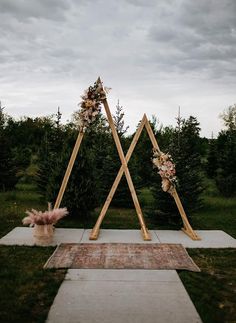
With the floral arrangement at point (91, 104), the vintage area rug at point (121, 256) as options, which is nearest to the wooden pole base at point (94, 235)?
the vintage area rug at point (121, 256)

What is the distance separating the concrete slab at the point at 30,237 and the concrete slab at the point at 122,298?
205 centimetres

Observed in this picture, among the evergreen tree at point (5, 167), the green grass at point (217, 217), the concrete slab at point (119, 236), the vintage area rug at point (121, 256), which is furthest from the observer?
the evergreen tree at point (5, 167)

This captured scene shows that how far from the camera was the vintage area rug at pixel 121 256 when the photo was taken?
6012 millimetres

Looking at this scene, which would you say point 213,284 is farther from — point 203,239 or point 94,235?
point 94,235

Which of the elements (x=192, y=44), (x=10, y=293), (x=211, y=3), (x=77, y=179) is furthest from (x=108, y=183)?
(x=10, y=293)

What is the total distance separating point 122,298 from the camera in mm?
4719

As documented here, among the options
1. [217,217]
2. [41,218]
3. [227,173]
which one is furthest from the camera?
[227,173]

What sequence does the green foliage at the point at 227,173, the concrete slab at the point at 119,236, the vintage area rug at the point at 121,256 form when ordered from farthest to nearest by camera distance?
the green foliage at the point at 227,173, the concrete slab at the point at 119,236, the vintage area rug at the point at 121,256

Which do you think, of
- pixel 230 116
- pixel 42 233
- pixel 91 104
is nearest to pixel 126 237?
pixel 42 233

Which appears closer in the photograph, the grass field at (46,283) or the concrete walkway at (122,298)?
the concrete walkway at (122,298)

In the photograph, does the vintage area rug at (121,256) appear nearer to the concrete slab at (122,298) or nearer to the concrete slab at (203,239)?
the concrete slab at (122,298)

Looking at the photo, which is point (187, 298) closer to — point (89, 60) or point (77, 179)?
point (77, 179)

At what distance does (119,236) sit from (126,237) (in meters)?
0.17

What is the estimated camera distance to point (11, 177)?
Result: 16.0 meters
